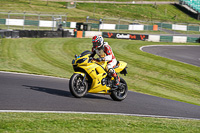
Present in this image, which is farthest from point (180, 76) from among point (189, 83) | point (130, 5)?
point (130, 5)

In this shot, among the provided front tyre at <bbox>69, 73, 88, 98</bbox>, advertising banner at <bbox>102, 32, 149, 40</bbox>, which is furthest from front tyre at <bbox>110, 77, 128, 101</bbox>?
advertising banner at <bbox>102, 32, 149, 40</bbox>

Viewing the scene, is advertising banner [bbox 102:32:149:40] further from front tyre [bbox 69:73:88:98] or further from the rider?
front tyre [bbox 69:73:88:98]

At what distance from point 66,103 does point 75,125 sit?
2634 mm

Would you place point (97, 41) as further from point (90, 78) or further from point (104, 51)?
point (90, 78)

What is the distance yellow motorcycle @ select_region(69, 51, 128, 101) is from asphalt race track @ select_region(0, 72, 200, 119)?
1.00 ft

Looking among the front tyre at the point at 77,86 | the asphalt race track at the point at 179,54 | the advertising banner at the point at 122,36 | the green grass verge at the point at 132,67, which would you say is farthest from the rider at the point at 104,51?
the advertising banner at the point at 122,36

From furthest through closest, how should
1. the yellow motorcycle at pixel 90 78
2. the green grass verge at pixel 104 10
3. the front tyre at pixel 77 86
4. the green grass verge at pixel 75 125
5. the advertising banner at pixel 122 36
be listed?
the green grass verge at pixel 104 10 < the advertising banner at pixel 122 36 < the yellow motorcycle at pixel 90 78 < the front tyre at pixel 77 86 < the green grass verge at pixel 75 125

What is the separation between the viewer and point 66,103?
9.15 meters

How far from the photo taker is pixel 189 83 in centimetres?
1856

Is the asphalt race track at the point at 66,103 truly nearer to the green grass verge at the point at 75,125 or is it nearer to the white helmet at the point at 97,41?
the green grass verge at the point at 75,125

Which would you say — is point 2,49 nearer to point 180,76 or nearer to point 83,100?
point 180,76

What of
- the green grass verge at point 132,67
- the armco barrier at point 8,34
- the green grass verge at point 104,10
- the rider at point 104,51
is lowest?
the green grass verge at point 132,67

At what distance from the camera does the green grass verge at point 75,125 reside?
6074 millimetres

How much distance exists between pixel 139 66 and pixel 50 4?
53.2 meters
